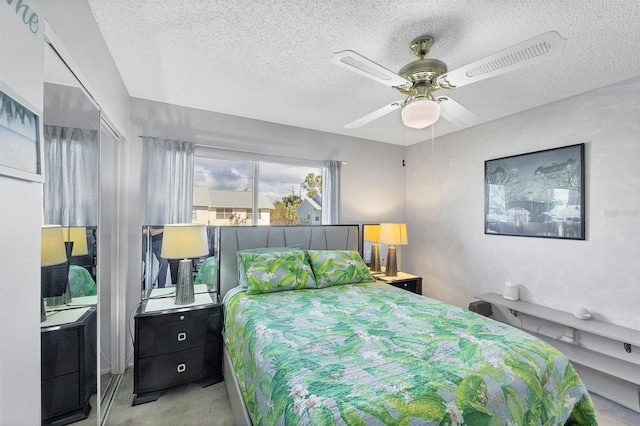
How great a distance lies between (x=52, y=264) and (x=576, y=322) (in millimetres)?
3562

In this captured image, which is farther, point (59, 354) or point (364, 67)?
point (364, 67)

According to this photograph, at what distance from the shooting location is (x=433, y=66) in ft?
5.51

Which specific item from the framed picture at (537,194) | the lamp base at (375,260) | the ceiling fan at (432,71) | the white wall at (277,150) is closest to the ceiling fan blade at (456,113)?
the ceiling fan at (432,71)

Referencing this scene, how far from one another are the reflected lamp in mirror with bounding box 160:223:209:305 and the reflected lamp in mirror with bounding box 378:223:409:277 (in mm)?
2101

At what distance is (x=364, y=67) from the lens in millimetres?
1490

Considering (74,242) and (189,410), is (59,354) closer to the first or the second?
(74,242)

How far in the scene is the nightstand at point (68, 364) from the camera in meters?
1.08

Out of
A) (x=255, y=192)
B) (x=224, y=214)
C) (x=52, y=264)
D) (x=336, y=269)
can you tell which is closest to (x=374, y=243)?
(x=336, y=269)

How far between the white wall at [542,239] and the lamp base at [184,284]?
308cm

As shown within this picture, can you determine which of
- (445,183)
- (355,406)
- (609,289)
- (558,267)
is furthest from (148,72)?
(609,289)

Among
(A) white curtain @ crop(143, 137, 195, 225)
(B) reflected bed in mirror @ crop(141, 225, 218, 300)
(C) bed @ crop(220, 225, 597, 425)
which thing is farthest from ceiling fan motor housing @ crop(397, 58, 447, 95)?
(B) reflected bed in mirror @ crop(141, 225, 218, 300)

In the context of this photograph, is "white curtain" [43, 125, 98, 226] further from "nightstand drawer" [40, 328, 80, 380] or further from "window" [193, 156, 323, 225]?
"window" [193, 156, 323, 225]

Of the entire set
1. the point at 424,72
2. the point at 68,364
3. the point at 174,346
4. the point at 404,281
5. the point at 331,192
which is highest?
the point at 424,72

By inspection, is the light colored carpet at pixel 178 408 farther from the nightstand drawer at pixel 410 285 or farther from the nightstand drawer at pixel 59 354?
the nightstand drawer at pixel 410 285
